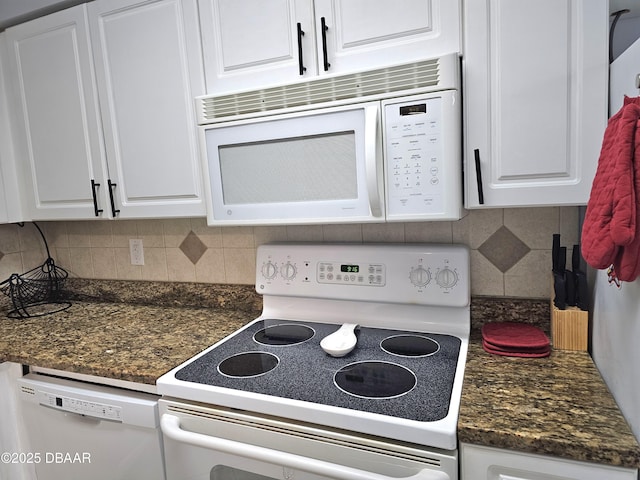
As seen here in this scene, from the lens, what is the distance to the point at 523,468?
824 mm

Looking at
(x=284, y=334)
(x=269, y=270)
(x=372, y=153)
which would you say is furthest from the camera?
(x=269, y=270)

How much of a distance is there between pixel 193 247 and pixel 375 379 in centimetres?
110

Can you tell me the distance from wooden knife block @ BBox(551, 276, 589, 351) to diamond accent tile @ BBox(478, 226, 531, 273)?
0.68 ft

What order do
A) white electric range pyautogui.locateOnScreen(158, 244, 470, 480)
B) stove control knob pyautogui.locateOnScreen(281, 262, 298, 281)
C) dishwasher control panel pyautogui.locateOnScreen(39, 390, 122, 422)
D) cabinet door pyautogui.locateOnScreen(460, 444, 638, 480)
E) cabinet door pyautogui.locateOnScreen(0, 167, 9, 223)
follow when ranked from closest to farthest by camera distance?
cabinet door pyautogui.locateOnScreen(460, 444, 638, 480) < white electric range pyautogui.locateOnScreen(158, 244, 470, 480) < dishwasher control panel pyautogui.locateOnScreen(39, 390, 122, 422) < stove control knob pyautogui.locateOnScreen(281, 262, 298, 281) < cabinet door pyautogui.locateOnScreen(0, 167, 9, 223)

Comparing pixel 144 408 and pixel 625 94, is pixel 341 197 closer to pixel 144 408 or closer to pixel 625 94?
pixel 625 94

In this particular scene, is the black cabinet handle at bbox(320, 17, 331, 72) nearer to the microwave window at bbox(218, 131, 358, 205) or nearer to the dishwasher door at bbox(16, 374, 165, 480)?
the microwave window at bbox(218, 131, 358, 205)

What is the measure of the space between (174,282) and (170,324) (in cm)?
31

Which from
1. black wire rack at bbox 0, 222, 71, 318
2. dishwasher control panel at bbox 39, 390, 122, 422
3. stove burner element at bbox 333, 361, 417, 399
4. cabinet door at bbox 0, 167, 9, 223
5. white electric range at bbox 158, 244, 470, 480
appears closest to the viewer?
white electric range at bbox 158, 244, 470, 480

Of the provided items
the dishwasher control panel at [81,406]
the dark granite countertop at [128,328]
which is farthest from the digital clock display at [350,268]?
the dishwasher control panel at [81,406]

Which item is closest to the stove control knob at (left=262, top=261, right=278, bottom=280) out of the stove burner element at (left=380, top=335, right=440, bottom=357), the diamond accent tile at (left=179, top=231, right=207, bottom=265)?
the diamond accent tile at (left=179, top=231, right=207, bottom=265)

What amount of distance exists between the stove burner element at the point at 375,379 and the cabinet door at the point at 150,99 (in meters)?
0.75

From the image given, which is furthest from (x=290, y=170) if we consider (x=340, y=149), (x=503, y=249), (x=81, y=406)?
(x=81, y=406)

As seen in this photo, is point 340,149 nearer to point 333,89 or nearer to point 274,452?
point 333,89

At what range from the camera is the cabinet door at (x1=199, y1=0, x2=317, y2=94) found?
1.20m
